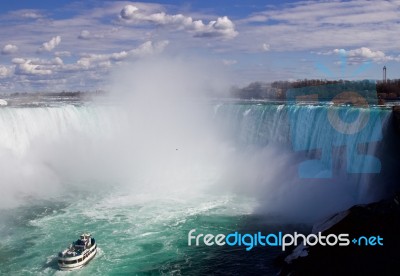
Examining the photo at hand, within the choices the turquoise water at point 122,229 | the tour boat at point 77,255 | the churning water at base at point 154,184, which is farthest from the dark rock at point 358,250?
the tour boat at point 77,255

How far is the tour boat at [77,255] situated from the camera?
557 inches

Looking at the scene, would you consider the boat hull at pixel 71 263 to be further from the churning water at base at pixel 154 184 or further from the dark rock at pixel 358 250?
the dark rock at pixel 358 250

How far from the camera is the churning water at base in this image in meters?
15.5

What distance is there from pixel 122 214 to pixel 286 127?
473 inches

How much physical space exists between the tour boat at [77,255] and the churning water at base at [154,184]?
35 centimetres

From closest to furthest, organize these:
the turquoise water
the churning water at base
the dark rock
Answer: the dark rock
the turquoise water
the churning water at base

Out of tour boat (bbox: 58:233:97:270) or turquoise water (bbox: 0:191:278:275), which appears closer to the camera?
tour boat (bbox: 58:233:97:270)

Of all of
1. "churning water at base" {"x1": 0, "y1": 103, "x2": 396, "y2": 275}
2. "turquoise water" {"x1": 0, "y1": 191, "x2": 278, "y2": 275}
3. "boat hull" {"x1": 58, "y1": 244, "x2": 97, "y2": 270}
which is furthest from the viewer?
"churning water at base" {"x1": 0, "y1": 103, "x2": 396, "y2": 275}

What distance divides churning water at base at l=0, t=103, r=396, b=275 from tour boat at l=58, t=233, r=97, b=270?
0.35m

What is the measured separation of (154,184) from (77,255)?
12.5 meters

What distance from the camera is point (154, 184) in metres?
26.7

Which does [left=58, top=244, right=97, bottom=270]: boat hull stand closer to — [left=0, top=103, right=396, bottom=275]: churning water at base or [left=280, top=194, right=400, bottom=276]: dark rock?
[left=0, top=103, right=396, bottom=275]: churning water at base

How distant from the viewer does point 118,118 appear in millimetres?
37844

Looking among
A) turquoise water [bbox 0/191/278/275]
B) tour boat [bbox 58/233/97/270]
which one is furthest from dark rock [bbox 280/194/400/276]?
tour boat [bbox 58/233/97/270]
